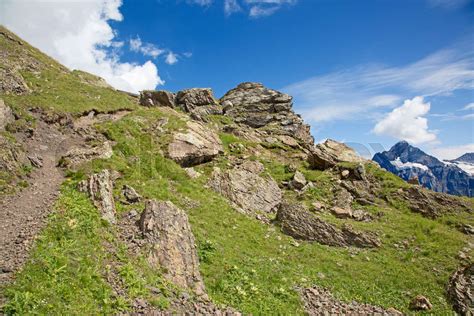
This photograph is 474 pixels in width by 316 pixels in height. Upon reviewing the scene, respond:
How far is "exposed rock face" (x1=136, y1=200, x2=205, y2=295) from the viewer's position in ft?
54.3

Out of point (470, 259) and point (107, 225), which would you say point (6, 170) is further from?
point (470, 259)

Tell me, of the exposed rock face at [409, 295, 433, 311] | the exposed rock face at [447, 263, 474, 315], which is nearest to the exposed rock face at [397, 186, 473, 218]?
the exposed rock face at [447, 263, 474, 315]

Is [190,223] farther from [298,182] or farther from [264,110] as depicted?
[264,110]

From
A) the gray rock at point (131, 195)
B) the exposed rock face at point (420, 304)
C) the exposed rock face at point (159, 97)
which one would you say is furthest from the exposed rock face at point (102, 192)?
the exposed rock face at point (159, 97)

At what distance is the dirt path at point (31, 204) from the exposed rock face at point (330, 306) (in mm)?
15302

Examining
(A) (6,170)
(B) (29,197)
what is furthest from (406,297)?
(A) (6,170)

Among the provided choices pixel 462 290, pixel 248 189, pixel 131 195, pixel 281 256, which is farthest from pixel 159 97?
pixel 462 290

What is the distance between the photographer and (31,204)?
1900cm

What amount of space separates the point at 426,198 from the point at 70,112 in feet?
145

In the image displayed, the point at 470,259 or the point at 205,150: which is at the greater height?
the point at 205,150

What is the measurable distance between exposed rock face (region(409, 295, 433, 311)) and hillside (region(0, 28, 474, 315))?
0.24ft

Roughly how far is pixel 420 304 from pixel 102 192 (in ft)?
74.3

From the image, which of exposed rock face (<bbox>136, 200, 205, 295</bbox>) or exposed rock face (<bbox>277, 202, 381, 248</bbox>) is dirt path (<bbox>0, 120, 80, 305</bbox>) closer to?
exposed rock face (<bbox>136, 200, 205, 295</bbox>)

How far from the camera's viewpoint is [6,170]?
21406mm
